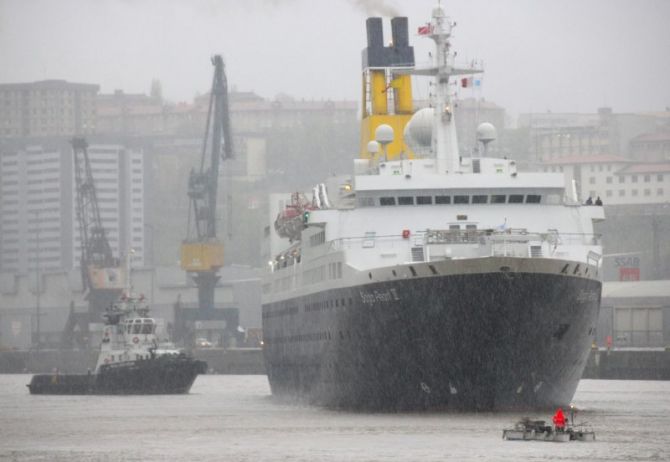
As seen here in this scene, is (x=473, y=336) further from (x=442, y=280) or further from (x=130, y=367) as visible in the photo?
(x=130, y=367)

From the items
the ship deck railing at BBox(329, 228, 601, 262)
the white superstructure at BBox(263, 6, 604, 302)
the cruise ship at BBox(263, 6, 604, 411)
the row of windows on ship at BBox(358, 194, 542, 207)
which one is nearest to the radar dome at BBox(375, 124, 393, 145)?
the cruise ship at BBox(263, 6, 604, 411)

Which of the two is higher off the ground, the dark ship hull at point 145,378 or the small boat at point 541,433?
the dark ship hull at point 145,378

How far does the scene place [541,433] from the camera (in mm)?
48719

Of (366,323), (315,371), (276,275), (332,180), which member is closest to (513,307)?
(366,323)

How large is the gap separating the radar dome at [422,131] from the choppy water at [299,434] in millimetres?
10489

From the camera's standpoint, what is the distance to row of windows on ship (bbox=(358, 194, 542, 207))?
202ft

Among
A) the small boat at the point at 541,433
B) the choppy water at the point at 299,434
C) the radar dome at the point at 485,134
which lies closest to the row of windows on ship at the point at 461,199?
the radar dome at the point at 485,134

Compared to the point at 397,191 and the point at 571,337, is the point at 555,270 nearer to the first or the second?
the point at 571,337

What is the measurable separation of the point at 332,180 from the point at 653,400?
1540 cm

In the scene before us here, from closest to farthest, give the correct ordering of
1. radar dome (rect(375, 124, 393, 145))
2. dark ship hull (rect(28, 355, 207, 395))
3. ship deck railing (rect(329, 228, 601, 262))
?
ship deck railing (rect(329, 228, 601, 262)), radar dome (rect(375, 124, 393, 145)), dark ship hull (rect(28, 355, 207, 395))

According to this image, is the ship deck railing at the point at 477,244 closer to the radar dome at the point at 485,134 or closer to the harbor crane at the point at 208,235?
the radar dome at the point at 485,134

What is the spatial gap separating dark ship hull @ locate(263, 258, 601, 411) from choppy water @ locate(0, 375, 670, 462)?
1.06m

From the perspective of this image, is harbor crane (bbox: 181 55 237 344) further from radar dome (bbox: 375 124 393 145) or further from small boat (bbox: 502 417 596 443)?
small boat (bbox: 502 417 596 443)

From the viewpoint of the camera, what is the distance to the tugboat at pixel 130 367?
299 ft
